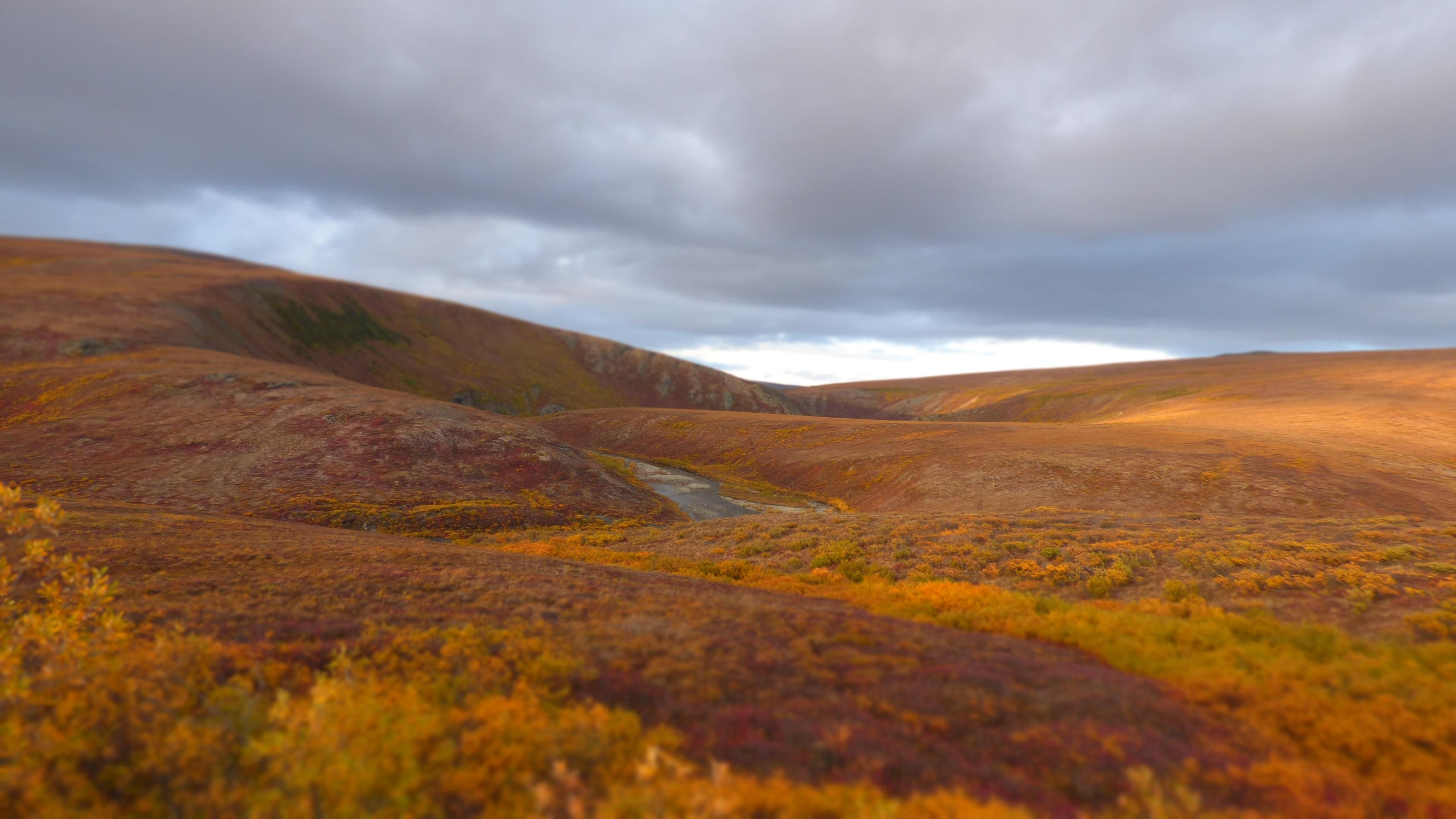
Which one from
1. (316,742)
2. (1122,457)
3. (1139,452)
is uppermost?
(1139,452)

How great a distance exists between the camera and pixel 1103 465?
52750 mm

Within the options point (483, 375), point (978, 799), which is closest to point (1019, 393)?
point (483, 375)

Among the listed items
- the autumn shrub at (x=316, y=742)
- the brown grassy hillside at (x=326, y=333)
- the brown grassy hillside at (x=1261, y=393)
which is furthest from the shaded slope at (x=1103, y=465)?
the brown grassy hillside at (x=326, y=333)

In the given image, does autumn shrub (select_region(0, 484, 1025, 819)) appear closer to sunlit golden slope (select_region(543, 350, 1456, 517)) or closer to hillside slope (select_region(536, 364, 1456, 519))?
hillside slope (select_region(536, 364, 1456, 519))

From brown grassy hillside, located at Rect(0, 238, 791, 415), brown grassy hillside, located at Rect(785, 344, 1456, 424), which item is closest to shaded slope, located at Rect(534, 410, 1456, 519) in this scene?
brown grassy hillside, located at Rect(785, 344, 1456, 424)

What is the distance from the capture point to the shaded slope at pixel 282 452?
37281 mm

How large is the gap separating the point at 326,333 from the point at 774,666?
14860 cm

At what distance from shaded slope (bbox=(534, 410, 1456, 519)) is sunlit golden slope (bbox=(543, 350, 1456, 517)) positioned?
0.19m

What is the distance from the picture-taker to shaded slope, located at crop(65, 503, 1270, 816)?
8.68 meters

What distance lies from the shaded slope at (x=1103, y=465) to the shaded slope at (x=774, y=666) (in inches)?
1297

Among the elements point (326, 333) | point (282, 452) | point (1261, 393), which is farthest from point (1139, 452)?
point (326, 333)

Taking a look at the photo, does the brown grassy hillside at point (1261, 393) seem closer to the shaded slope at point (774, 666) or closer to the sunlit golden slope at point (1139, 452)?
the sunlit golden slope at point (1139, 452)

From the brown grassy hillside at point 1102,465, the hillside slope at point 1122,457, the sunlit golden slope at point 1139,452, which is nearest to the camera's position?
the brown grassy hillside at point 1102,465

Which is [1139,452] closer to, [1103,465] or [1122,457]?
[1122,457]
